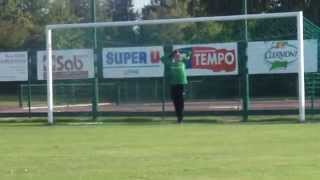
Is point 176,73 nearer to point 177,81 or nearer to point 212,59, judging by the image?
point 177,81

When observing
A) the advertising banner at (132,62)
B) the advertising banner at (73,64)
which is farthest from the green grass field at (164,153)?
the advertising banner at (73,64)

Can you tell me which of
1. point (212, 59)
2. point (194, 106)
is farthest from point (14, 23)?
point (212, 59)

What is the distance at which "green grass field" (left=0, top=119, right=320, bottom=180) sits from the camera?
1030cm

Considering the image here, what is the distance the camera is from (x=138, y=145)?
14414mm

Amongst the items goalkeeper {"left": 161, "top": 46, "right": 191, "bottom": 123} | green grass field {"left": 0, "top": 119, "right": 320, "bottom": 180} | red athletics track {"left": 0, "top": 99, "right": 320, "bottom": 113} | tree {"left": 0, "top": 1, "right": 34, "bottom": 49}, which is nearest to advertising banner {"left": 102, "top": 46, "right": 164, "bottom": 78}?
red athletics track {"left": 0, "top": 99, "right": 320, "bottom": 113}

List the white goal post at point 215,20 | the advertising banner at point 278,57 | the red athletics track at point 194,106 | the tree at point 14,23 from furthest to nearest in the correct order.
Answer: the tree at point 14,23, the red athletics track at point 194,106, the advertising banner at point 278,57, the white goal post at point 215,20

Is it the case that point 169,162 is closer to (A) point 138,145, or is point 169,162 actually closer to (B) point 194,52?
(A) point 138,145

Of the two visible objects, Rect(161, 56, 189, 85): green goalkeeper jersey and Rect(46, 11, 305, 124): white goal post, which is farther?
Rect(161, 56, 189, 85): green goalkeeper jersey

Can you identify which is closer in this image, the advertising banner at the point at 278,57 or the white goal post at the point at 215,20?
the white goal post at the point at 215,20

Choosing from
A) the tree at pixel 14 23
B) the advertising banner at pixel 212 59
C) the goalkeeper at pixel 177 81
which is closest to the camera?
the goalkeeper at pixel 177 81

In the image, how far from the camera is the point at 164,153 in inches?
508

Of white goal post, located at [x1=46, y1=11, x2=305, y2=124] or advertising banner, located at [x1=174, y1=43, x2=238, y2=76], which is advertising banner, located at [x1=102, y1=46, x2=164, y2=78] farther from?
white goal post, located at [x1=46, y1=11, x2=305, y2=124]

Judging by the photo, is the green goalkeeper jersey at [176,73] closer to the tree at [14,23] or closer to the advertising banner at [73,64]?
the advertising banner at [73,64]

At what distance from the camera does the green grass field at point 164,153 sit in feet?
33.8
